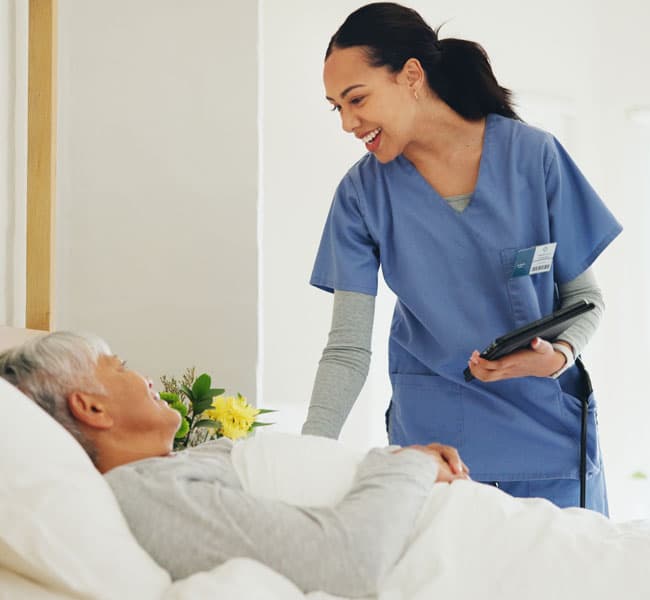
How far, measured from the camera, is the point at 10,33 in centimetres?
233

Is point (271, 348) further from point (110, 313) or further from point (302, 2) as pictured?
point (302, 2)

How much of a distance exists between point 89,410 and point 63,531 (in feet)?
1.17

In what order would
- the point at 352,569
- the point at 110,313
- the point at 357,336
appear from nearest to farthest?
the point at 352,569 → the point at 357,336 → the point at 110,313

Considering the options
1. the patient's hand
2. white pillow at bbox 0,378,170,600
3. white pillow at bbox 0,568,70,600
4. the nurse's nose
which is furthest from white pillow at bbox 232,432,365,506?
the nurse's nose

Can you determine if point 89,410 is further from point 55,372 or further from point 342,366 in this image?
point 342,366

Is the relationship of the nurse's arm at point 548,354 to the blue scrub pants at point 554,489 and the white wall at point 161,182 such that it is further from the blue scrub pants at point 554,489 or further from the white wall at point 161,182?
the white wall at point 161,182

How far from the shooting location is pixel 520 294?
1869 mm

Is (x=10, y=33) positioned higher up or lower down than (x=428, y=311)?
higher up

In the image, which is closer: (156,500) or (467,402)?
(156,500)

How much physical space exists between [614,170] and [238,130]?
6.80 feet

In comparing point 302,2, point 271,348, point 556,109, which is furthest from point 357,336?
point 556,109

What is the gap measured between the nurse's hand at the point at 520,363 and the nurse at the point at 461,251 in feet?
0.37

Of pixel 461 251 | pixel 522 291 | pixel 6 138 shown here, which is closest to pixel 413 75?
pixel 461 251

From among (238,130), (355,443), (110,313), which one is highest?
(238,130)
